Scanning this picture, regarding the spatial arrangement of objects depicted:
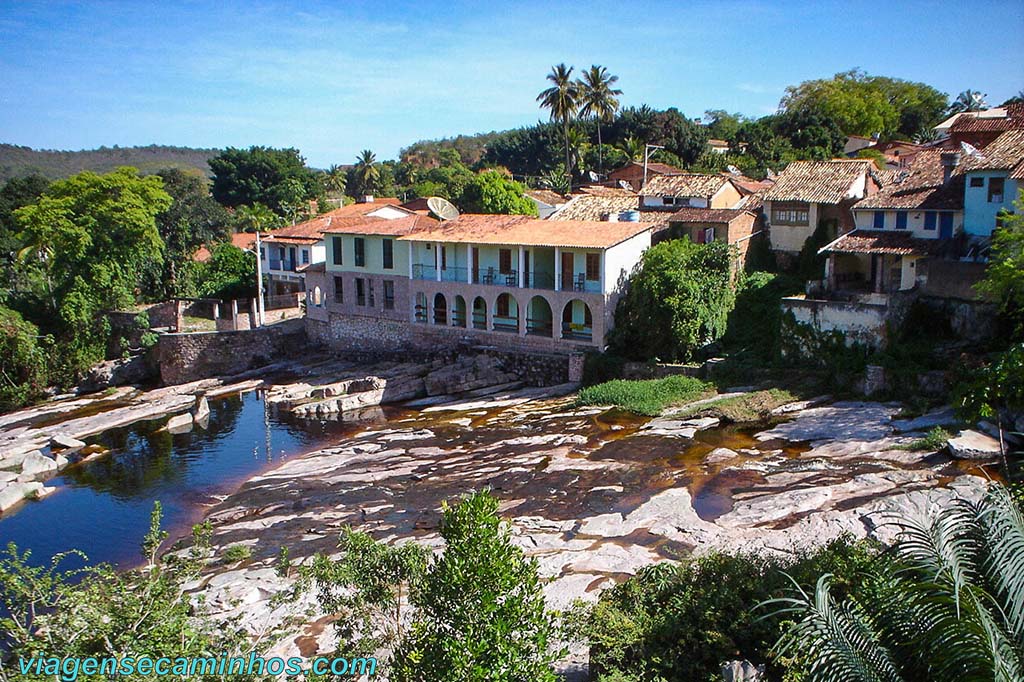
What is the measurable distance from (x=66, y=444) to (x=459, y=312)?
60.9 ft

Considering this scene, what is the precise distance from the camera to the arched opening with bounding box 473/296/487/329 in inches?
1597

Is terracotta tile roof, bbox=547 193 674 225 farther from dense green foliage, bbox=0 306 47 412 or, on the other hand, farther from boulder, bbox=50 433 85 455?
dense green foliage, bbox=0 306 47 412

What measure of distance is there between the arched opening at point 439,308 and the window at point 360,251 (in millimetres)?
5130

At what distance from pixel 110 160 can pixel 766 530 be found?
7433 inches

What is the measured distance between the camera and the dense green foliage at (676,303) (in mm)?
33906

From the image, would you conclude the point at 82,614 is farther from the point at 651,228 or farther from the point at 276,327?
the point at 276,327

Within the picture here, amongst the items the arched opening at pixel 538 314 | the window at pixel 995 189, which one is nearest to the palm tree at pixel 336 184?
the arched opening at pixel 538 314

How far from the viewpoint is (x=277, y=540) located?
2181 cm

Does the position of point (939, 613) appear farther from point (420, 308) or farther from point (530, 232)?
point (420, 308)

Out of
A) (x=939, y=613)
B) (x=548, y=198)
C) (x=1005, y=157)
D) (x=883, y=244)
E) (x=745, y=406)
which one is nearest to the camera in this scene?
(x=939, y=613)

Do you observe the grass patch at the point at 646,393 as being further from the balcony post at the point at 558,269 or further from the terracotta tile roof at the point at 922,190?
the terracotta tile roof at the point at 922,190

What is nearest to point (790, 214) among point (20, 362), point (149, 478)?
point (149, 478)

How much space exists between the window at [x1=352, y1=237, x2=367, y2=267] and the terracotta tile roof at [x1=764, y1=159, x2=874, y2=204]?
2093 cm

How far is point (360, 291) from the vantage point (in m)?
44.9
